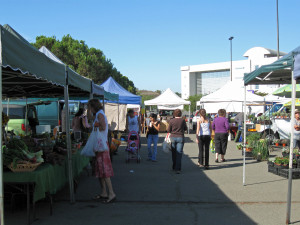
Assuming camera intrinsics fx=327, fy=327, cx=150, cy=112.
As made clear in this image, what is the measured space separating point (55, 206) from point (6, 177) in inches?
55.1

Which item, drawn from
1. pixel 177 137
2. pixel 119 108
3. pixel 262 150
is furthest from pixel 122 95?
pixel 177 137

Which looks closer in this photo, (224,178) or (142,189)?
(142,189)

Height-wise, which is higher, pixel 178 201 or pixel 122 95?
pixel 122 95

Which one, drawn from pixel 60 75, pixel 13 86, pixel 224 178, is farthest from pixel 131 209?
pixel 13 86

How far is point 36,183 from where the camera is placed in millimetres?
4934

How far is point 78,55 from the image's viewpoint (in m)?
36.5

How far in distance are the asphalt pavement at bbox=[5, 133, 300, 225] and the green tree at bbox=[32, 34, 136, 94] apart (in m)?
28.4

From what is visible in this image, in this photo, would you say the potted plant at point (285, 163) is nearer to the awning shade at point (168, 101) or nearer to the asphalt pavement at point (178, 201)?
the asphalt pavement at point (178, 201)

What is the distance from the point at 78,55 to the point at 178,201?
106 ft

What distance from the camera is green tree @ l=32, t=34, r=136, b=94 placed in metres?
35.1

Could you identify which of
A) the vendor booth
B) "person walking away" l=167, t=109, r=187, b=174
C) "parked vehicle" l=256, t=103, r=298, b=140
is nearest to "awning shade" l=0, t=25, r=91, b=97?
"person walking away" l=167, t=109, r=187, b=174

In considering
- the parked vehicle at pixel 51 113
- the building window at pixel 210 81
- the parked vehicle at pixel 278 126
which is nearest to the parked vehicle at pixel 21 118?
the parked vehicle at pixel 51 113

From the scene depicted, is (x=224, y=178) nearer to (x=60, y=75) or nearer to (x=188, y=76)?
(x=60, y=75)

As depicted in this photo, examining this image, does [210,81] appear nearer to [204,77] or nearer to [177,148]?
[204,77]
